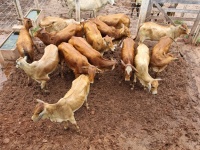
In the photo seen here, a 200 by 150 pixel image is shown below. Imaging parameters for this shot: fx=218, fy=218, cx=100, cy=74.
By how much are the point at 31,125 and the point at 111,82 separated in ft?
7.88

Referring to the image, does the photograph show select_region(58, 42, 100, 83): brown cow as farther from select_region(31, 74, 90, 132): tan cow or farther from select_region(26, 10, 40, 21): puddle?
select_region(26, 10, 40, 21): puddle

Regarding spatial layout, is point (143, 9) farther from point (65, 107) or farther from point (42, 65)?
point (65, 107)

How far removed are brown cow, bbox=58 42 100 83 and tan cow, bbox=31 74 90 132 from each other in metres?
0.37

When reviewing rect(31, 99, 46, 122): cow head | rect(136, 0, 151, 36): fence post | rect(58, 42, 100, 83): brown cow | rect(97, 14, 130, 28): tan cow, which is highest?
rect(136, 0, 151, 36): fence post

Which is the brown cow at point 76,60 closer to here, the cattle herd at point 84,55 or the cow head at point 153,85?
the cattle herd at point 84,55

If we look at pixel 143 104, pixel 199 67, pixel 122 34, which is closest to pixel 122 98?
pixel 143 104

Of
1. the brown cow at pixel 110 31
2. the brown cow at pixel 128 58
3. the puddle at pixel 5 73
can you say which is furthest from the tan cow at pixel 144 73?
the puddle at pixel 5 73

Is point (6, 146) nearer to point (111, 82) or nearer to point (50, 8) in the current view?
point (111, 82)

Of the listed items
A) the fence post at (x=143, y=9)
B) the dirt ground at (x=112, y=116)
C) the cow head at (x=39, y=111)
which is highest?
the fence post at (x=143, y=9)

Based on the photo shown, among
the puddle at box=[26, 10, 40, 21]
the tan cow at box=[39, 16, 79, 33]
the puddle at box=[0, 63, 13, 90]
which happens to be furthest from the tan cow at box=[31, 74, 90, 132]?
the puddle at box=[26, 10, 40, 21]

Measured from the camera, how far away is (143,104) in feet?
18.3

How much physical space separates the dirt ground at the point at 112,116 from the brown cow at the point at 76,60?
72 centimetres

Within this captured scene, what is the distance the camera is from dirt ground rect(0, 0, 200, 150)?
474 cm

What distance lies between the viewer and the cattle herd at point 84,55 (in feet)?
15.2
